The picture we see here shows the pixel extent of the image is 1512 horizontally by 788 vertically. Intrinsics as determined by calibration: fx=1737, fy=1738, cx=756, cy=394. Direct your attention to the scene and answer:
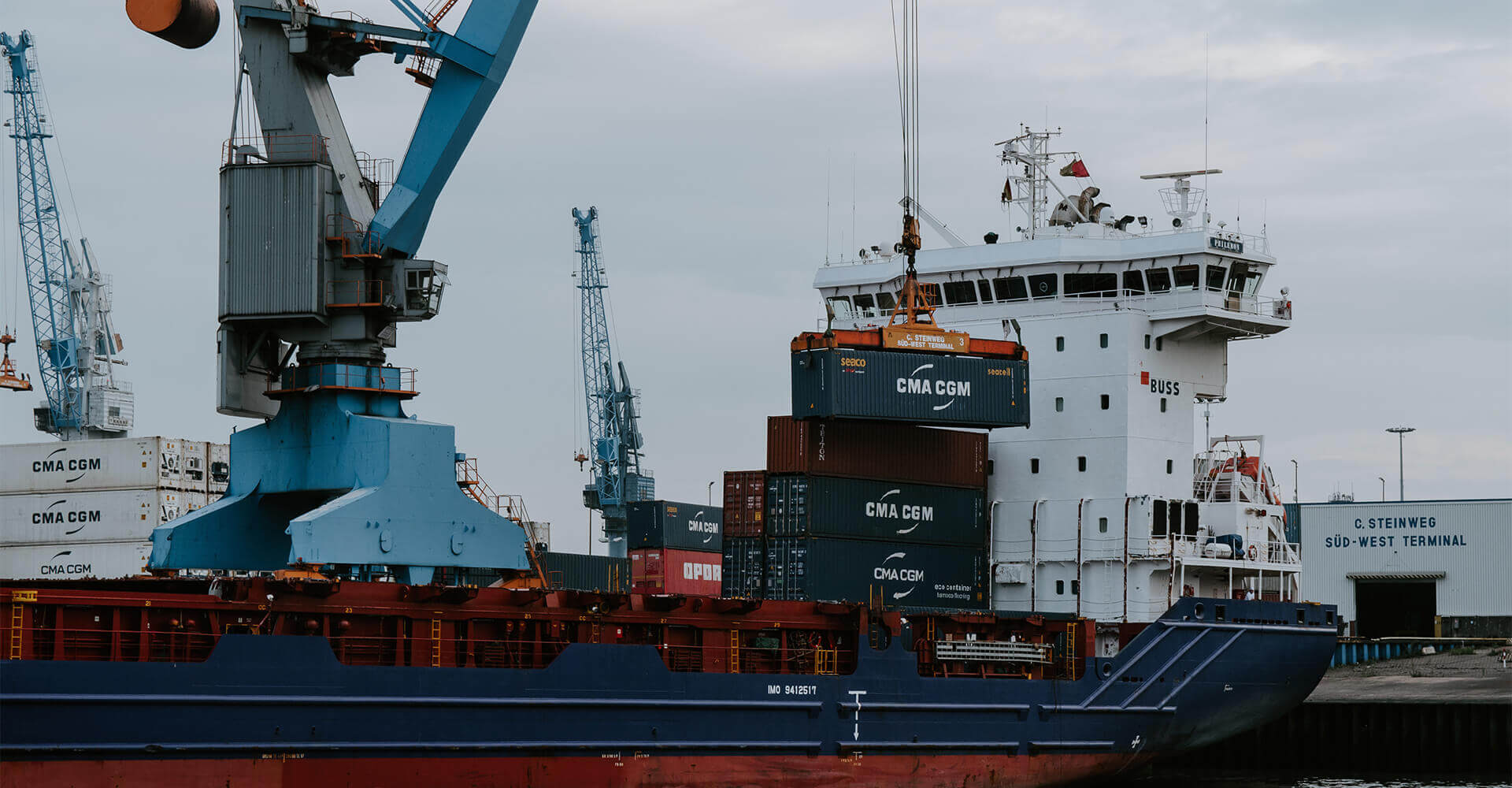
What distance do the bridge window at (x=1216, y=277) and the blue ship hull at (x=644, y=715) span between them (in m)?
5.67

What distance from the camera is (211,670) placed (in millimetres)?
19891

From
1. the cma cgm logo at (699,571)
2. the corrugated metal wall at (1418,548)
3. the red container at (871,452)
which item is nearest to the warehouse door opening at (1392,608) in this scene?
the corrugated metal wall at (1418,548)

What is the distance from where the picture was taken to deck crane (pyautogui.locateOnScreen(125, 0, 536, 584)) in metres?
24.0

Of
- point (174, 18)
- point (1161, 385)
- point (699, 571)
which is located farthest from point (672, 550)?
point (174, 18)

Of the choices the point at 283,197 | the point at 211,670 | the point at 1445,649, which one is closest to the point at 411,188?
the point at 283,197

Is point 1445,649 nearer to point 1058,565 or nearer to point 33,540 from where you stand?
point 1058,565

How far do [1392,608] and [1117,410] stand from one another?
995 inches

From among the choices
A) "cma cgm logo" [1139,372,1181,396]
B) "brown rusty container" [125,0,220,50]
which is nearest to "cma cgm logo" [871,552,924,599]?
"cma cgm logo" [1139,372,1181,396]

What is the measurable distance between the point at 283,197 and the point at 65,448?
2301 cm

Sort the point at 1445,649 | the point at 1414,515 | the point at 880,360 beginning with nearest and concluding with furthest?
the point at 880,360 < the point at 1445,649 < the point at 1414,515

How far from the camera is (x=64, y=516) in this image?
144ft

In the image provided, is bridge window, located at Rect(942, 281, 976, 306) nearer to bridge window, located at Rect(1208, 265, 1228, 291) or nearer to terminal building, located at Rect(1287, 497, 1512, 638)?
bridge window, located at Rect(1208, 265, 1228, 291)

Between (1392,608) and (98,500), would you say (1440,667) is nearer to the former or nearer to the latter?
(1392,608)

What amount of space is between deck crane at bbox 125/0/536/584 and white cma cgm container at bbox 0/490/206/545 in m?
18.1
